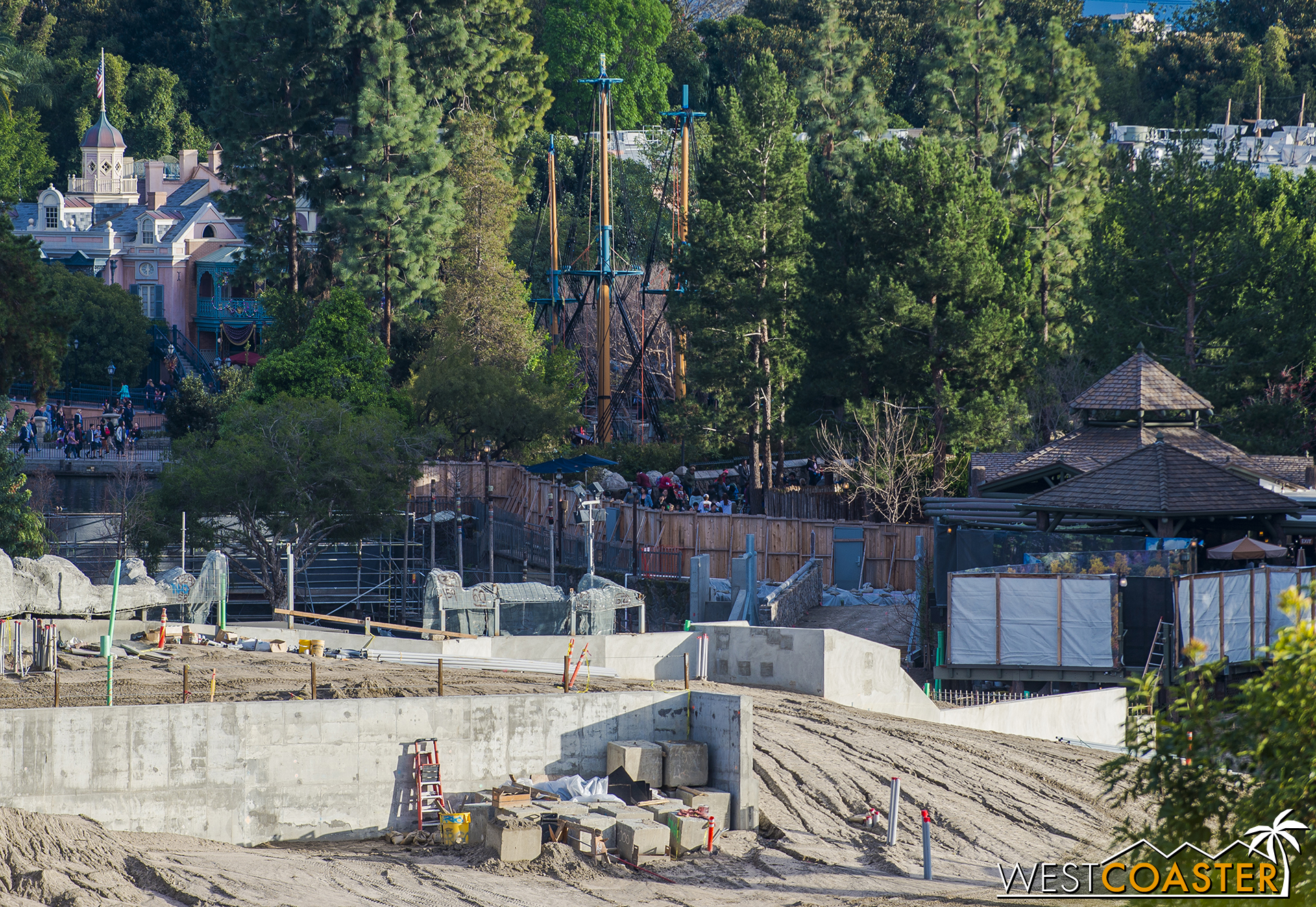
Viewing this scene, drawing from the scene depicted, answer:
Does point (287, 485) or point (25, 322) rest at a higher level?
point (25, 322)

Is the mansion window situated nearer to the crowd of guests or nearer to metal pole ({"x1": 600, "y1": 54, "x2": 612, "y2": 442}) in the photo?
the crowd of guests

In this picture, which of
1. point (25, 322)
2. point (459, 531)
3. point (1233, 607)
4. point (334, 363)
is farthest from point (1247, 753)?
point (334, 363)

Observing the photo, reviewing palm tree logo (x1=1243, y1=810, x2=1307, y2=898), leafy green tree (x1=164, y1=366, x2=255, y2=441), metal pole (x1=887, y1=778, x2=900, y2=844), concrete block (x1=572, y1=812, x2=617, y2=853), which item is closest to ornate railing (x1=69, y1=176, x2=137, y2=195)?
leafy green tree (x1=164, y1=366, x2=255, y2=441)

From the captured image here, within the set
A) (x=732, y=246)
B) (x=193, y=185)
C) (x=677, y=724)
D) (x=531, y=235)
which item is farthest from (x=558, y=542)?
(x=193, y=185)

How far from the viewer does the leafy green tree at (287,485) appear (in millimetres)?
38500

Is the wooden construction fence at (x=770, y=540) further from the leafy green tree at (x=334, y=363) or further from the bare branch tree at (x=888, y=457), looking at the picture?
the leafy green tree at (x=334, y=363)

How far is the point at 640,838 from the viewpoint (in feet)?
66.5

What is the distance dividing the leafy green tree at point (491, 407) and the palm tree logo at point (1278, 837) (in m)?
38.5

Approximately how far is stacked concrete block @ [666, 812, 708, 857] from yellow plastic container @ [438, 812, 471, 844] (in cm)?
256

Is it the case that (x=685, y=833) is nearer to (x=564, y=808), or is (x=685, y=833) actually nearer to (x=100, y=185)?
(x=564, y=808)

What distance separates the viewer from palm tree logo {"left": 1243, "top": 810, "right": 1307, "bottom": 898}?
37.4ft

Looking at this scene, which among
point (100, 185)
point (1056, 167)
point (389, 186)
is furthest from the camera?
point (100, 185)

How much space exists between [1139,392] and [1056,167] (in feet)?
62.0

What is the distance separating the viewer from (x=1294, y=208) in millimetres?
50500
